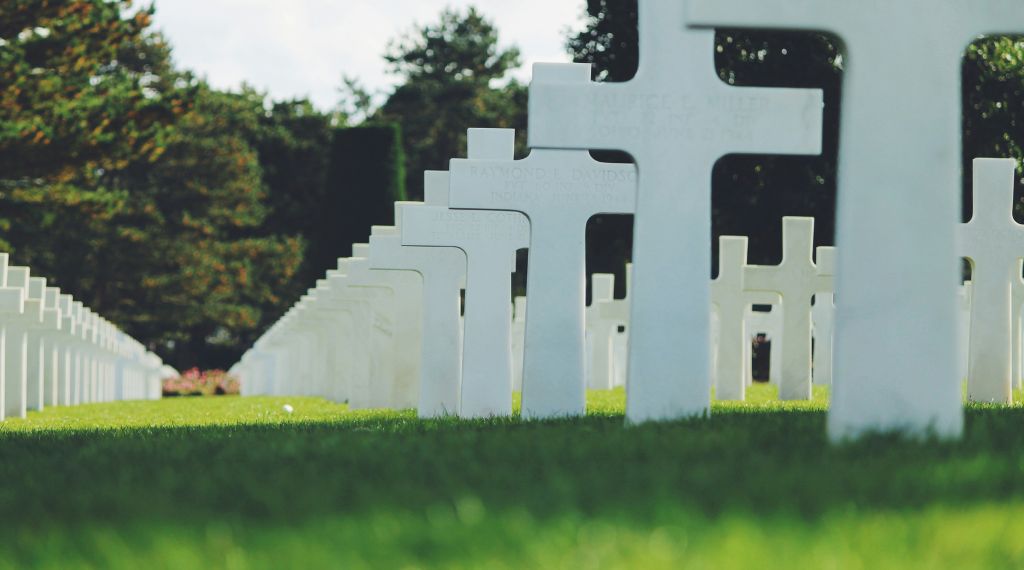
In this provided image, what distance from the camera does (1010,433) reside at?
7449mm

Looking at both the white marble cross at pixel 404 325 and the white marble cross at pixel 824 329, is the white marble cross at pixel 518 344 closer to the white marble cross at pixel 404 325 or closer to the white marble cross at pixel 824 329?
the white marble cross at pixel 824 329

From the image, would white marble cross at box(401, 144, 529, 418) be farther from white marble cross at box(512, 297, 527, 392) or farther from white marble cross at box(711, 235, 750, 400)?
white marble cross at box(512, 297, 527, 392)

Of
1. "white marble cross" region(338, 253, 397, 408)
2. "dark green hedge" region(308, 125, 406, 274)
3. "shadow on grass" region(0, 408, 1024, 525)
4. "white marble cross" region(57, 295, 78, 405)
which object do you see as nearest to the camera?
"shadow on grass" region(0, 408, 1024, 525)

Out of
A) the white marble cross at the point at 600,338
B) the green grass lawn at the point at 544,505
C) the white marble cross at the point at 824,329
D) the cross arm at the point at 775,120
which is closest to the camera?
the green grass lawn at the point at 544,505

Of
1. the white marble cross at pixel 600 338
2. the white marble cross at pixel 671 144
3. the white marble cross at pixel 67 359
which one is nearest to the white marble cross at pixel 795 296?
the white marble cross at pixel 600 338

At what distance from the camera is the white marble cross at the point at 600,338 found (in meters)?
25.0

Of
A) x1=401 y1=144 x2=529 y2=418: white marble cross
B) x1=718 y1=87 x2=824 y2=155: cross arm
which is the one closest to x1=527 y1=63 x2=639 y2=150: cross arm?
x1=718 y1=87 x2=824 y2=155: cross arm

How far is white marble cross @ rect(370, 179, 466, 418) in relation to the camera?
49.7 ft

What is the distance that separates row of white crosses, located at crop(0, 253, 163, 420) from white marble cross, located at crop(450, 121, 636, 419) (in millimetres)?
6943

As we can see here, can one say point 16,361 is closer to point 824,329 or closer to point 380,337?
point 380,337

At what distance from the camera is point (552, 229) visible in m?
12.7

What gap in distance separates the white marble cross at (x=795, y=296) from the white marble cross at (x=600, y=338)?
6997 mm

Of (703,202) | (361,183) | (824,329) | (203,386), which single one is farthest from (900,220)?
(361,183)

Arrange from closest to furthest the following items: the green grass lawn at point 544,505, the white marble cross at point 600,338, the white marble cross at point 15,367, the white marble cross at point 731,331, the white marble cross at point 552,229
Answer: the green grass lawn at point 544,505, the white marble cross at point 552,229, the white marble cross at point 731,331, the white marble cross at point 15,367, the white marble cross at point 600,338
